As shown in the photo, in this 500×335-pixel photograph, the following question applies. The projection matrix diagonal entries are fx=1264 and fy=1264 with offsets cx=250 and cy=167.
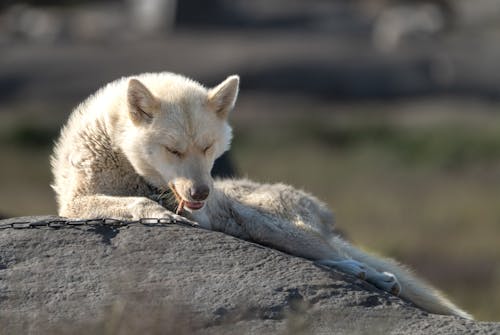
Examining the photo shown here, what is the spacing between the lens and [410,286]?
9.90m

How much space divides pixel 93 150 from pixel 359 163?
21.6 metres

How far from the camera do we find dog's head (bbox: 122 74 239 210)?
29.5ft

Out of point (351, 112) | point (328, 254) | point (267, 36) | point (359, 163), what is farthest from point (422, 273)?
point (267, 36)

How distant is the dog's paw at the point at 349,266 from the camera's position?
368 inches

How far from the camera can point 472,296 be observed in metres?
21.0

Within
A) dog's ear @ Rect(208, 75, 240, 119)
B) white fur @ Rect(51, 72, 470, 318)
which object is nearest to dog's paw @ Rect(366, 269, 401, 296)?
white fur @ Rect(51, 72, 470, 318)

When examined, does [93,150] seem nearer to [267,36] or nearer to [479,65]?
[479,65]

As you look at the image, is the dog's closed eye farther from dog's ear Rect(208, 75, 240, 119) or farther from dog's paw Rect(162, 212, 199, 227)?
dog's ear Rect(208, 75, 240, 119)

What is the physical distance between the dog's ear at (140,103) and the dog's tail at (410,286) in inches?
73.2

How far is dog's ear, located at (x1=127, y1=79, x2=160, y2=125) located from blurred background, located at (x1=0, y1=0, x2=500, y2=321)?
10.9 m

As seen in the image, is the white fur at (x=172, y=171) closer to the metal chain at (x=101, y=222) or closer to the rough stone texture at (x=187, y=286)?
the metal chain at (x=101, y=222)

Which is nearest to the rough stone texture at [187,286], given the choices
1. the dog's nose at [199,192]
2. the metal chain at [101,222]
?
the metal chain at [101,222]

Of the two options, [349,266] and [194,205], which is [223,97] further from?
[349,266]

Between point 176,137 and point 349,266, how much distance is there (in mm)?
1622
